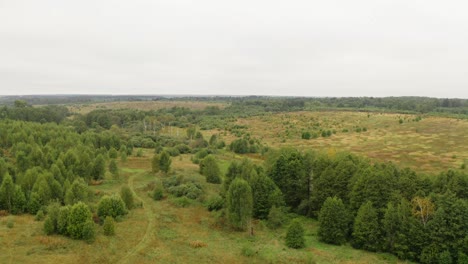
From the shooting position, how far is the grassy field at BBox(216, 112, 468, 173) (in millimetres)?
99938

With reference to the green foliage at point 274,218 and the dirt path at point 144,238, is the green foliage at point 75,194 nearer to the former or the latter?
the dirt path at point 144,238

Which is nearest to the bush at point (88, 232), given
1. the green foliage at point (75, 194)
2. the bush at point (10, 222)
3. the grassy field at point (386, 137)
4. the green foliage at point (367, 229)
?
the green foliage at point (75, 194)

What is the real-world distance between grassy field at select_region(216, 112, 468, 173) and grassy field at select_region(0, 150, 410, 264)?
49.2 meters

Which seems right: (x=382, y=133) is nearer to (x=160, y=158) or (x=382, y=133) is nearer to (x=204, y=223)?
(x=160, y=158)

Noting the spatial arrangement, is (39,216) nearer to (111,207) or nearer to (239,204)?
(111,207)

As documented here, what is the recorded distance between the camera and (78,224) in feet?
156

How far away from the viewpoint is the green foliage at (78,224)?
47344 mm

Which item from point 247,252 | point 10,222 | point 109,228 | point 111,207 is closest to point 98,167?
point 111,207

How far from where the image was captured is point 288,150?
69000 mm

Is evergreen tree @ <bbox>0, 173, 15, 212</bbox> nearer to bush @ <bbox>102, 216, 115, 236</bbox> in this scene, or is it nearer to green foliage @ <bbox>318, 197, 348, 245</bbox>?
bush @ <bbox>102, 216, 115, 236</bbox>

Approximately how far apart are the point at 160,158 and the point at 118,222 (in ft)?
101

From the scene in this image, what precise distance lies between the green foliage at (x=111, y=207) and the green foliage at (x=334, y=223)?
105 ft

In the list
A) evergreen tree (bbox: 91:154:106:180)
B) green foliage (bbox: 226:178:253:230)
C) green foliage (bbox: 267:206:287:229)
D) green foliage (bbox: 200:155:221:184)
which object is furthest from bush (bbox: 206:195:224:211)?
evergreen tree (bbox: 91:154:106:180)

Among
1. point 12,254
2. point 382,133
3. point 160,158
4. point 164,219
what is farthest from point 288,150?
point 382,133
